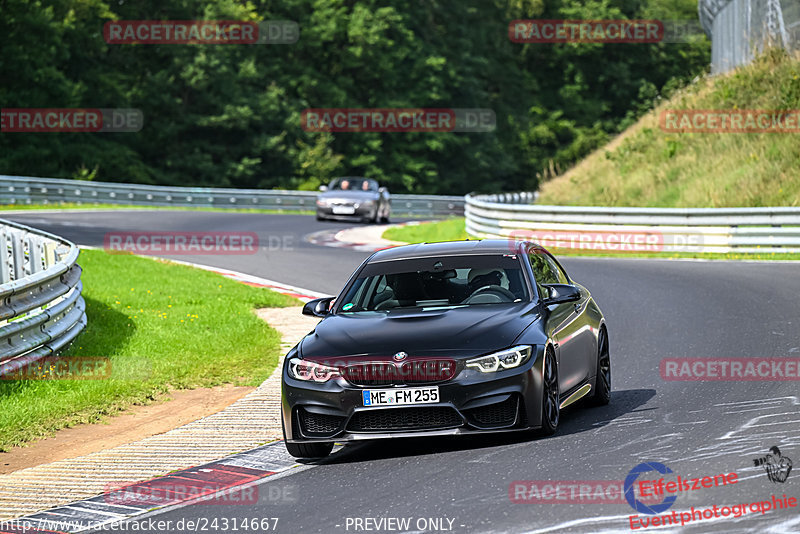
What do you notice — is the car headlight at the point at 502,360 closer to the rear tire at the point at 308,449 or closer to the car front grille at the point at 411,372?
the car front grille at the point at 411,372

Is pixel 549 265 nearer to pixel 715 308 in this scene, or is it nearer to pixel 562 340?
pixel 562 340

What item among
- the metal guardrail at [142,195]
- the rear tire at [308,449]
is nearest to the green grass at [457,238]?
the metal guardrail at [142,195]

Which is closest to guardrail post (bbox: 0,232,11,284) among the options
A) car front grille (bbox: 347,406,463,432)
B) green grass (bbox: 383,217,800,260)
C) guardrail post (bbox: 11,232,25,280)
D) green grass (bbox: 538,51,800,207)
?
guardrail post (bbox: 11,232,25,280)

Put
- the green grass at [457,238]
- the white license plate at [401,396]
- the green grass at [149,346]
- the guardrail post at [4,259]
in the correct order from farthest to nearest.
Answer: the green grass at [457,238] < the guardrail post at [4,259] < the green grass at [149,346] < the white license plate at [401,396]

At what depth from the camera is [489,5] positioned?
282 ft

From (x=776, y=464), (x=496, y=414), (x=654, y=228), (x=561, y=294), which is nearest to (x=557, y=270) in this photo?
(x=561, y=294)

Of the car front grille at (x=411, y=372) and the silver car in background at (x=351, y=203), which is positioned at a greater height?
the car front grille at (x=411, y=372)

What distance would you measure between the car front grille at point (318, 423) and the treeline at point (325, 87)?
43.2 metres

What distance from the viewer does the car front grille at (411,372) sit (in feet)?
27.0

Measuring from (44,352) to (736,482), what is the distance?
24.6ft

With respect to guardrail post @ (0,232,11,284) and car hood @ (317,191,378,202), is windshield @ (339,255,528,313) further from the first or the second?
car hood @ (317,191,378,202)

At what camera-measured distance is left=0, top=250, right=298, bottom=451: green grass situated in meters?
10.9

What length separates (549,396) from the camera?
859 centimetres

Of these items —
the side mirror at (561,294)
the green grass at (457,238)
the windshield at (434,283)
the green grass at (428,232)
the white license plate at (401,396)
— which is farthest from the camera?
the green grass at (428,232)
